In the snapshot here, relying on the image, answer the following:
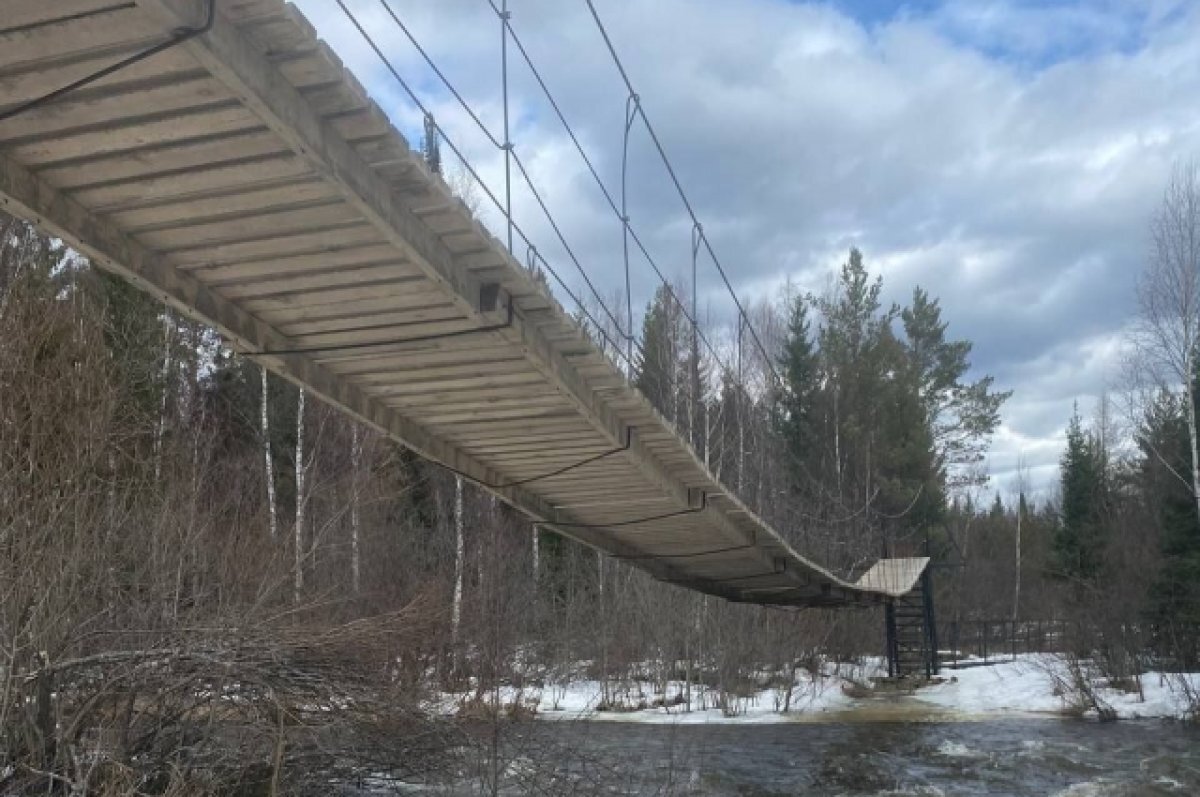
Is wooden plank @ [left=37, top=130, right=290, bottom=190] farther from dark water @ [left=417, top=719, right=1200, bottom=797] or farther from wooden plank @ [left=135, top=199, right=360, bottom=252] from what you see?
dark water @ [left=417, top=719, right=1200, bottom=797]

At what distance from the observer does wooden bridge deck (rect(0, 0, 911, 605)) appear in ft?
10.9

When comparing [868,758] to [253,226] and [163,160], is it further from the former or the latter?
[163,160]

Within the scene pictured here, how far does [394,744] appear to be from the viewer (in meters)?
7.51

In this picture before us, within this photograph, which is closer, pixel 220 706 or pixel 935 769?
pixel 220 706

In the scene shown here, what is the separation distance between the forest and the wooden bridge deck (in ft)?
2.82

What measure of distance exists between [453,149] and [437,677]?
270 inches

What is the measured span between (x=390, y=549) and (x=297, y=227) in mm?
14597

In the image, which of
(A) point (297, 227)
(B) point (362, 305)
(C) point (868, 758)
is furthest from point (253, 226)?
(C) point (868, 758)

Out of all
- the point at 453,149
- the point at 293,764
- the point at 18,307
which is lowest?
the point at 293,764

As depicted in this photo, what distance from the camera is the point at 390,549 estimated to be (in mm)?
18562

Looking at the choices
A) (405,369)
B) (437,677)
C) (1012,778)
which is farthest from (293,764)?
(1012,778)

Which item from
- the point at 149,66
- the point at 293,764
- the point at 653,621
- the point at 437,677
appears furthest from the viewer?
the point at 653,621

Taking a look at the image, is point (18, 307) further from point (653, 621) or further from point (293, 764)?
point (653, 621)

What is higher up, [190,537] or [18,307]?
[18,307]
